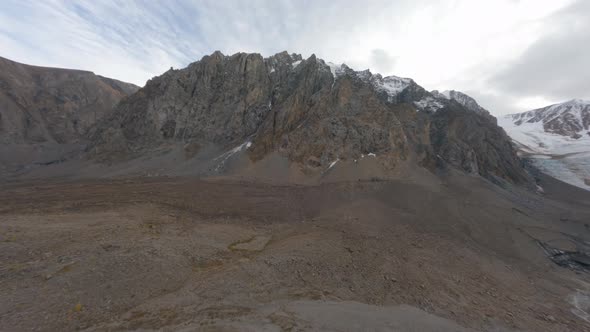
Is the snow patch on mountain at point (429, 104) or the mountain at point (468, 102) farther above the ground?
the mountain at point (468, 102)

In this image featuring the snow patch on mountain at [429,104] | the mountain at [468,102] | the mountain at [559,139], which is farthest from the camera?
the mountain at [468,102]

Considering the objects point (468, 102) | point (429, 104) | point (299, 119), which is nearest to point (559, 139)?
point (468, 102)

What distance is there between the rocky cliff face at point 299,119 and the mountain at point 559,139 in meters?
29.5

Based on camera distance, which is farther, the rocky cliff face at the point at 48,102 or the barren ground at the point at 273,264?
the rocky cliff face at the point at 48,102

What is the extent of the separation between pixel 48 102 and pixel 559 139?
721 feet

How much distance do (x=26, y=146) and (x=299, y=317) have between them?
87.4 m

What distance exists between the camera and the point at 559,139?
432ft

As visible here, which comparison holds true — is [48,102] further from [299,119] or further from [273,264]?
[273,264]

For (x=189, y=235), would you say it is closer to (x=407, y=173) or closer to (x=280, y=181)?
(x=280, y=181)

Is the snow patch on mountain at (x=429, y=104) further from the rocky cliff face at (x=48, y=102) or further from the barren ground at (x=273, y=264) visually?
the rocky cliff face at (x=48, y=102)

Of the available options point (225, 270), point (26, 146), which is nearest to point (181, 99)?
point (26, 146)

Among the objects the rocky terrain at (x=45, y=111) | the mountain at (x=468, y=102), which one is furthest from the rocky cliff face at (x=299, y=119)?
the mountain at (x=468, y=102)

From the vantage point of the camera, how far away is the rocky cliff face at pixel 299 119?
41156mm

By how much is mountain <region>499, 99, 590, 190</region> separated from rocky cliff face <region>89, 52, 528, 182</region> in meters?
29.5
